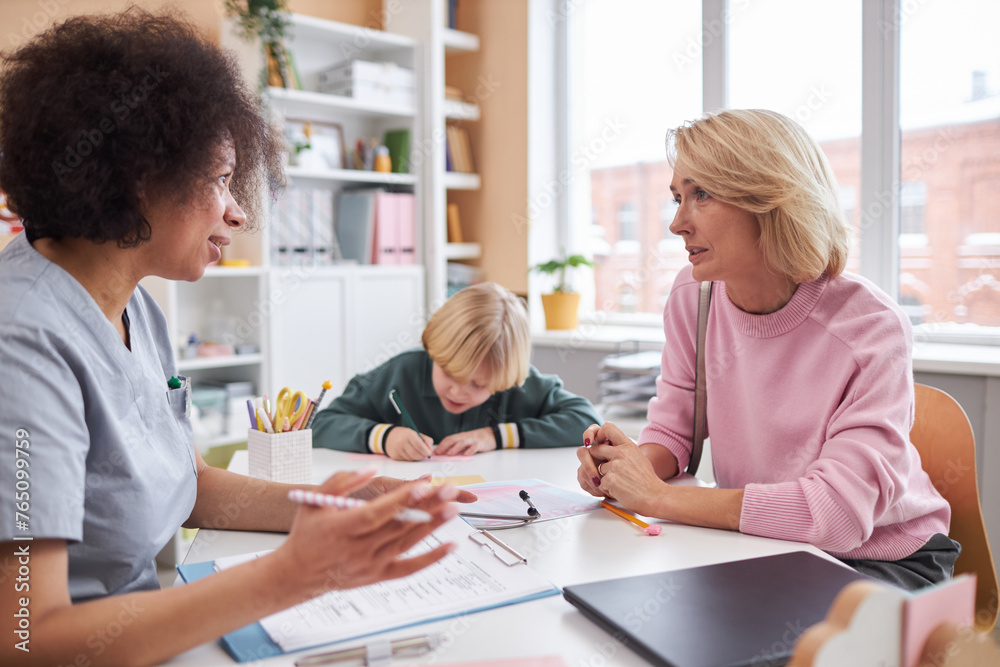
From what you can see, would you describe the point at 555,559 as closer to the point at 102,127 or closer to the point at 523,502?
the point at 523,502

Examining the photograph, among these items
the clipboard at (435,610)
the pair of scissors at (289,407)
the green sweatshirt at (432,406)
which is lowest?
the clipboard at (435,610)

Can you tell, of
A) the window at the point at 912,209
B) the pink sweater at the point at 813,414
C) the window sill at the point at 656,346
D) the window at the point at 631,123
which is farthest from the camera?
the window at the point at 631,123

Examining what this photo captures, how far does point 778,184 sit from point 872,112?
1653mm

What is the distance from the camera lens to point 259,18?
Result: 9.62 ft

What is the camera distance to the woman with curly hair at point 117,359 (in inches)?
26.1

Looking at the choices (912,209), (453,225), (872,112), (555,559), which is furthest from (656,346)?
(555,559)

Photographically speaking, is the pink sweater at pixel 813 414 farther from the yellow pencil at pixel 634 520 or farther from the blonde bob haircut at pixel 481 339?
the blonde bob haircut at pixel 481 339

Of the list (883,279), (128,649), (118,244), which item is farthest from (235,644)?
(883,279)

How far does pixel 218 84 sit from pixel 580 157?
2.89 meters

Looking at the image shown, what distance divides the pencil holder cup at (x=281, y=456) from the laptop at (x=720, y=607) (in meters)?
0.75

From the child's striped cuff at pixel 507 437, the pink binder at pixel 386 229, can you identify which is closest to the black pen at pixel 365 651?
the child's striped cuff at pixel 507 437

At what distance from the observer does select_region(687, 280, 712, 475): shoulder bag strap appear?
147 centimetres

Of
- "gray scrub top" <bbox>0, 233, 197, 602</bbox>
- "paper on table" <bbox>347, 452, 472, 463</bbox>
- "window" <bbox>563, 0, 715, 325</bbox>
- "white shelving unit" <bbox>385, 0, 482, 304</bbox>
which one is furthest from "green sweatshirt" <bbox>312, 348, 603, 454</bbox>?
"white shelving unit" <bbox>385, 0, 482, 304</bbox>

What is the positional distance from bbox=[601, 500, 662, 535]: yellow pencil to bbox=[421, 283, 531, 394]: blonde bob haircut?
0.61 m
